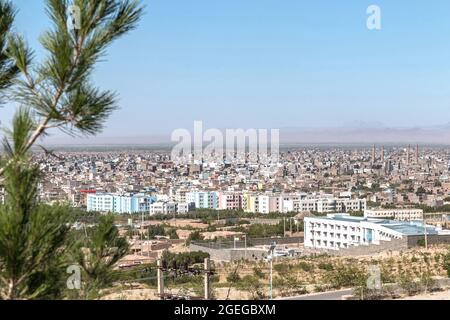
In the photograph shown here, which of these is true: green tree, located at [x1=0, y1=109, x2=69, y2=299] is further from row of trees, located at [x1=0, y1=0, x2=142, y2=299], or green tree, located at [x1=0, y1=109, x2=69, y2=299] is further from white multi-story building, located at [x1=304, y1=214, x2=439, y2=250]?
white multi-story building, located at [x1=304, y1=214, x2=439, y2=250]

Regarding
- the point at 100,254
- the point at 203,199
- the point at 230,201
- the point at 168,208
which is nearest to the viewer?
the point at 100,254

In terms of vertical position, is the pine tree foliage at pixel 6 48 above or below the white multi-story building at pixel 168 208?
above

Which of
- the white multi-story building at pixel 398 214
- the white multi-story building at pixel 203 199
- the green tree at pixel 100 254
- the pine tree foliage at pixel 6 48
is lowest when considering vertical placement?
the white multi-story building at pixel 398 214

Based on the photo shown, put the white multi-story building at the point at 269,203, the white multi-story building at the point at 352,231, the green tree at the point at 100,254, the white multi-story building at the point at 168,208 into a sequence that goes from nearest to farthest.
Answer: the green tree at the point at 100,254 < the white multi-story building at the point at 352,231 < the white multi-story building at the point at 168,208 < the white multi-story building at the point at 269,203

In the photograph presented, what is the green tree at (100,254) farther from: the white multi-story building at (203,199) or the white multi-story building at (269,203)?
the white multi-story building at (203,199)

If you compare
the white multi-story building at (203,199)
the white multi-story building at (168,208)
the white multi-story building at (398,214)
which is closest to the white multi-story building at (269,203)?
the white multi-story building at (203,199)

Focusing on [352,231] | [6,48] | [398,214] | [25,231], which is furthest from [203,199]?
[25,231]

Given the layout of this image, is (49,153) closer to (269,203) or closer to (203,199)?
A: (269,203)
